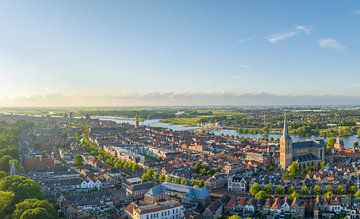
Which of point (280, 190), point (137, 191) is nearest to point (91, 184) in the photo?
point (137, 191)

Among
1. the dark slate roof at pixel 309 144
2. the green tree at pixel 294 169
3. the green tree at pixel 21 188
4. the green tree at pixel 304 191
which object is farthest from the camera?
the dark slate roof at pixel 309 144

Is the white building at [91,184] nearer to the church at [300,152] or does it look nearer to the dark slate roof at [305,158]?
the church at [300,152]

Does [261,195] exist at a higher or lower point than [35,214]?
lower

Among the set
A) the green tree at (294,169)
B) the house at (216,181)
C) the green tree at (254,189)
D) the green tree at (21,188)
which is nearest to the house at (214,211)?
the green tree at (254,189)

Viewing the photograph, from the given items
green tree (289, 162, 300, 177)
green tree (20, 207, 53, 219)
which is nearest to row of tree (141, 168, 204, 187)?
green tree (289, 162, 300, 177)

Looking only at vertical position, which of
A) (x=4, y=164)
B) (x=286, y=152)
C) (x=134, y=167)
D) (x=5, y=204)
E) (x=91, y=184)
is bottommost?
(x=91, y=184)

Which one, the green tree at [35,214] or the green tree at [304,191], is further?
the green tree at [304,191]

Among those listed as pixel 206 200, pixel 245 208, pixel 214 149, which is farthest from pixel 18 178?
pixel 214 149

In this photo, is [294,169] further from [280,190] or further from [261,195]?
[261,195]

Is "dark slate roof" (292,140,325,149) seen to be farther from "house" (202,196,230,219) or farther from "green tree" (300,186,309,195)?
"house" (202,196,230,219)
